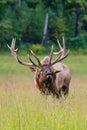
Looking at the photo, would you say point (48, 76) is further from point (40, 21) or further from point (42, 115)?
point (40, 21)

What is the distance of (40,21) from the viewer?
39344 millimetres

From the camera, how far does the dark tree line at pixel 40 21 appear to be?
37531mm

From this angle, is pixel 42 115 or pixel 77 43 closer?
pixel 42 115

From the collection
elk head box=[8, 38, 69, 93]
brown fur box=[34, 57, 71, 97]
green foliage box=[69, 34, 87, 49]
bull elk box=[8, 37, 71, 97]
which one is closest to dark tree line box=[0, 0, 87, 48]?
green foliage box=[69, 34, 87, 49]

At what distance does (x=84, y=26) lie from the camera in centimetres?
4369

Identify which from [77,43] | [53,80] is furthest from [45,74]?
[77,43]

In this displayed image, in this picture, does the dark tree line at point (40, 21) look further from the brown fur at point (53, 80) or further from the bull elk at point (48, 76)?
the bull elk at point (48, 76)

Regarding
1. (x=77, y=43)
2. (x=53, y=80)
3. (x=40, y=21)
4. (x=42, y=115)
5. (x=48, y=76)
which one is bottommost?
(x=77, y=43)

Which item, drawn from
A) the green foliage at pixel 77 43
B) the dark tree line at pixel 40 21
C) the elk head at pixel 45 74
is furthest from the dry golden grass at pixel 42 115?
the green foliage at pixel 77 43

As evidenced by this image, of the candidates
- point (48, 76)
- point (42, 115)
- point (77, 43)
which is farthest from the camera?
point (77, 43)

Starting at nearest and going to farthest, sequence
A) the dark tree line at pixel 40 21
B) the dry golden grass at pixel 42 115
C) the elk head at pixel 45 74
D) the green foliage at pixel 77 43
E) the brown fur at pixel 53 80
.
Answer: the dry golden grass at pixel 42 115 → the elk head at pixel 45 74 → the brown fur at pixel 53 80 → the dark tree line at pixel 40 21 → the green foliage at pixel 77 43

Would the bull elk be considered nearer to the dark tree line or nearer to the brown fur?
the brown fur

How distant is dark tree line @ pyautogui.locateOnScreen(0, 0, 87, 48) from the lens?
3753 cm

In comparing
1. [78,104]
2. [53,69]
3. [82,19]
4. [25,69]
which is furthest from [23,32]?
[78,104]
